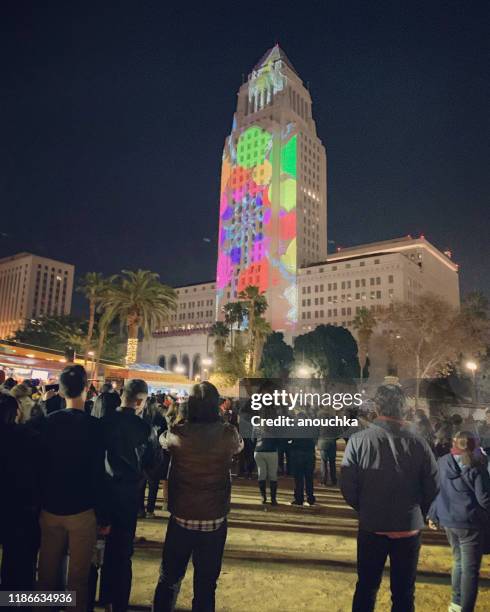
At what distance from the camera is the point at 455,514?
418 centimetres

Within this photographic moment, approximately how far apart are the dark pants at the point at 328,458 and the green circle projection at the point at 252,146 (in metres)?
91.0

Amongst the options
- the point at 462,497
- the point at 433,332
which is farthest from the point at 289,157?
the point at 462,497

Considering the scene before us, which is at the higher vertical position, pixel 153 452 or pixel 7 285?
pixel 7 285

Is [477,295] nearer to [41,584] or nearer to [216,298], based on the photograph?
[216,298]

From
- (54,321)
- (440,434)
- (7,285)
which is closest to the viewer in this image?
(440,434)

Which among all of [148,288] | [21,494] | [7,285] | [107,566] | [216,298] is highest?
[7,285]

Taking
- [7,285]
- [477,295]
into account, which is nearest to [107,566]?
[477,295]

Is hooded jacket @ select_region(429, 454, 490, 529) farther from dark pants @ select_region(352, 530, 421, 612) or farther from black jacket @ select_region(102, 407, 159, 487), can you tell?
black jacket @ select_region(102, 407, 159, 487)

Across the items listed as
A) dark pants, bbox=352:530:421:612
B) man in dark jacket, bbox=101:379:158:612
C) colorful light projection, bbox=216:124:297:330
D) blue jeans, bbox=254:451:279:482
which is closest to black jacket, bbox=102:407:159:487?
man in dark jacket, bbox=101:379:158:612

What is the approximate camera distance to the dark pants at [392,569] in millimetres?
3287

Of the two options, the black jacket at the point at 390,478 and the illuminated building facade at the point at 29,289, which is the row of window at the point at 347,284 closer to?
the black jacket at the point at 390,478

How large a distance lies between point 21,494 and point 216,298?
327 feet

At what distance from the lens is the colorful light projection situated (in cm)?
9012

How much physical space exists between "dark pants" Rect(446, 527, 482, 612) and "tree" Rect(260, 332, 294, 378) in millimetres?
58484
